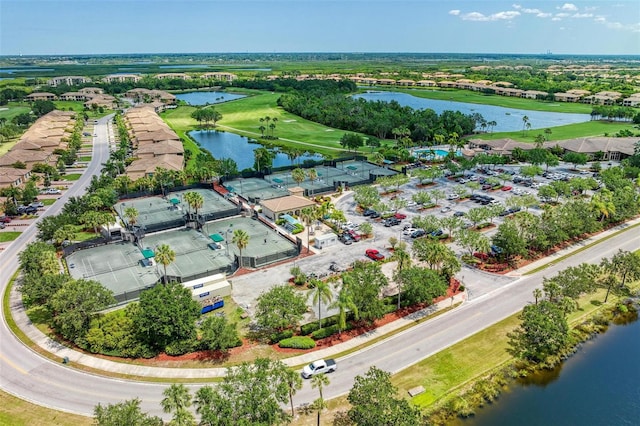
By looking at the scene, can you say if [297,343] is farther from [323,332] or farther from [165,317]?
[165,317]

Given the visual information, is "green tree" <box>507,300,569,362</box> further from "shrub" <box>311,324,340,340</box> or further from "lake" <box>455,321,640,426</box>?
"shrub" <box>311,324,340,340</box>

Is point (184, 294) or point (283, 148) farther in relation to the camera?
point (283, 148)

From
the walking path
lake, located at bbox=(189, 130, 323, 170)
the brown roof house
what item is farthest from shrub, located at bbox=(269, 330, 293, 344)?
lake, located at bbox=(189, 130, 323, 170)

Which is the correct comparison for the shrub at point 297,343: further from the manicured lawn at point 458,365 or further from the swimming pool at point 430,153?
the swimming pool at point 430,153

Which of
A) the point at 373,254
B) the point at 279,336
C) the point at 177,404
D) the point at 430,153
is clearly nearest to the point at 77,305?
the point at 279,336

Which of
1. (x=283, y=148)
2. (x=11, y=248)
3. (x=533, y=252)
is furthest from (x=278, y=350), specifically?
(x=283, y=148)

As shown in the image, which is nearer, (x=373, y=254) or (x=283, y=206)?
(x=373, y=254)

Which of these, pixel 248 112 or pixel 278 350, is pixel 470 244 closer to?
pixel 278 350
